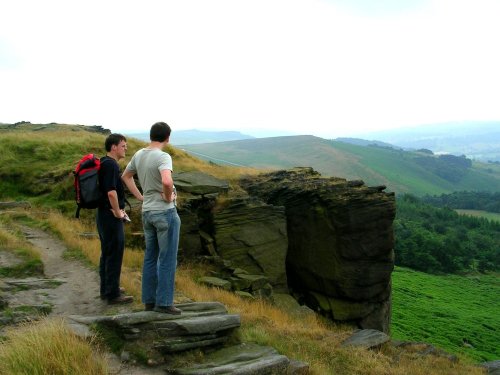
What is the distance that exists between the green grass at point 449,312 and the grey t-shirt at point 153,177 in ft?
136

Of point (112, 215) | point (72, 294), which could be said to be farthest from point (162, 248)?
point (72, 294)

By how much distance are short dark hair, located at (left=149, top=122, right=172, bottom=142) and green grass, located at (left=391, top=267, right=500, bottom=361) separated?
41683mm

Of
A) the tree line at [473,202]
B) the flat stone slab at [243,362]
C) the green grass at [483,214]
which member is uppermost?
the flat stone slab at [243,362]

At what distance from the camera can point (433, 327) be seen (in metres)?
53.9

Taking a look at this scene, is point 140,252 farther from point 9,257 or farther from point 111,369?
point 111,369

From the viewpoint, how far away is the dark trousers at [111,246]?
27.7 ft

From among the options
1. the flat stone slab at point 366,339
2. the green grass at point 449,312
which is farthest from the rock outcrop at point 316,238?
the green grass at point 449,312

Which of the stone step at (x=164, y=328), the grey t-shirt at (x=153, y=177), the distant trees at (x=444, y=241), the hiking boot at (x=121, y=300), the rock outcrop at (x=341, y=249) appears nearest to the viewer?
the stone step at (x=164, y=328)

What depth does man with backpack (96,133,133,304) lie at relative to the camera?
8.21 metres

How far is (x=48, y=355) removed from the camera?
555 centimetres

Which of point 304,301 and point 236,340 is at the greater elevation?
point 236,340

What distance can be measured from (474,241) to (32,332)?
5253 inches

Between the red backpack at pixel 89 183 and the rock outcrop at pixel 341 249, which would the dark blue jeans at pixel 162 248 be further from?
the rock outcrop at pixel 341 249

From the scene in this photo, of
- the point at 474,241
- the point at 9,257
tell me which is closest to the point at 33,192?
the point at 9,257
